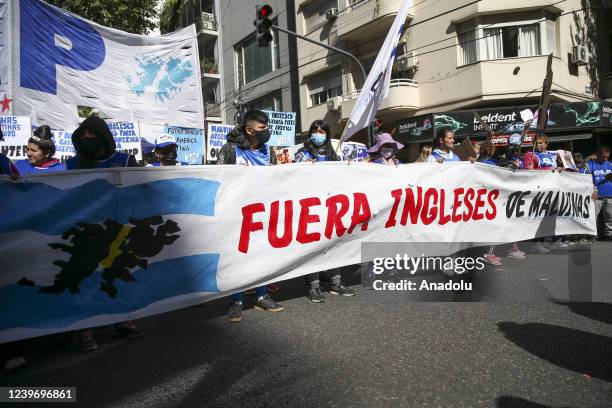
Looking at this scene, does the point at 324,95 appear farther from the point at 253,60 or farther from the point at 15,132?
the point at 15,132

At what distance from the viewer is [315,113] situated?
22.7 meters

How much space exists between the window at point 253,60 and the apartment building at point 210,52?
1.98 meters

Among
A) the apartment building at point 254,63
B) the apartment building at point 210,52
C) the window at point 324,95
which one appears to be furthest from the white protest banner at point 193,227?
the apartment building at point 210,52

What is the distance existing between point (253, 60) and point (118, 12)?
11.3 m

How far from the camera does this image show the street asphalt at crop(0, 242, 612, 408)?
8.67ft

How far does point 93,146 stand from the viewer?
374 cm

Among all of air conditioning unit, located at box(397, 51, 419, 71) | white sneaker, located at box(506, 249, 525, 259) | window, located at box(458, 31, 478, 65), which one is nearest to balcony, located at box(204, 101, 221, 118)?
air conditioning unit, located at box(397, 51, 419, 71)

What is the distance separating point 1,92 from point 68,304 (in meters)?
5.11

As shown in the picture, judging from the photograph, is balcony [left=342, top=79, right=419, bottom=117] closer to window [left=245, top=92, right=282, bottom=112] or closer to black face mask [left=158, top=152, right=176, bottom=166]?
window [left=245, top=92, right=282, bottom=112]

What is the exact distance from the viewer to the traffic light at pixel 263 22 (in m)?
11.3

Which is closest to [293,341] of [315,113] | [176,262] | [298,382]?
[298,382]

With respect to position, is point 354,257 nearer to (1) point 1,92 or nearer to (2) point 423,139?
(1) point 1,92

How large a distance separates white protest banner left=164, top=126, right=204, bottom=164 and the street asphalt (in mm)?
5824

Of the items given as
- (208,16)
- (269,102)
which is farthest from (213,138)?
(208,16)
